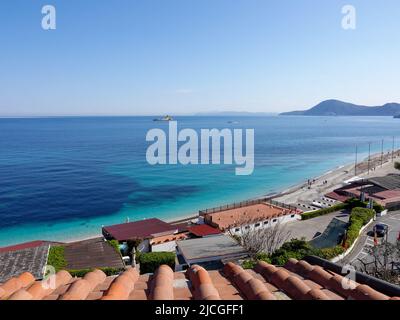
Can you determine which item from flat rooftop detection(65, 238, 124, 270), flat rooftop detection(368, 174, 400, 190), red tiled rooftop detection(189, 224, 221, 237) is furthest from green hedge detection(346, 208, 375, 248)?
flat rooftop detection(65, 238, 124, 270)

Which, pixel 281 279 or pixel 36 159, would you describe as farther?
pixel 36 159

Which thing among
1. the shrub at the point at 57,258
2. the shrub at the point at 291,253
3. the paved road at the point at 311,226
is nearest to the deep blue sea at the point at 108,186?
the paved road at the point at 311,226

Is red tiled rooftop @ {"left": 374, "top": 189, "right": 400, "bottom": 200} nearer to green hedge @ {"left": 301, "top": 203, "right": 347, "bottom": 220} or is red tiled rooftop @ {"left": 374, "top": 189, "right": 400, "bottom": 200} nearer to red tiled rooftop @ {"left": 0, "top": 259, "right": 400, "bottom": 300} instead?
green hedge @ {"left": 301, "top": 203, "right": 347, "bottom": 220}

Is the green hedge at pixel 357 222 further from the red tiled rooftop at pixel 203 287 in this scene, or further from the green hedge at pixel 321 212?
the red tiled rooftop at pixel 203 287
